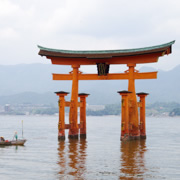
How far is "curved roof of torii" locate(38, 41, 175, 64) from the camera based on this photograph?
36.0m

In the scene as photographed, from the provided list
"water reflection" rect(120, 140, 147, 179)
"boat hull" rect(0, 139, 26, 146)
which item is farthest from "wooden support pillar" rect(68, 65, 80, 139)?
"water reflection" rect(120, 140, 147, 179)

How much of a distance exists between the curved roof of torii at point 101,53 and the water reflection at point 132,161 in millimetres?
8004

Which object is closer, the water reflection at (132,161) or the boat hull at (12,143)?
the water reflection at (132,161)

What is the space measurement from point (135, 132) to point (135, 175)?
16.6 metres

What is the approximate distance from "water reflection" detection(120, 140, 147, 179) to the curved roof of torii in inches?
315

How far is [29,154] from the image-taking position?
30.3 m

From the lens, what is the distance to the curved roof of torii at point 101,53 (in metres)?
36.0

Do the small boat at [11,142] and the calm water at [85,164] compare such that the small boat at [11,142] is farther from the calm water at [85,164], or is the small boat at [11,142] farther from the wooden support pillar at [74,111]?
the wooden support pillar at [74,111]

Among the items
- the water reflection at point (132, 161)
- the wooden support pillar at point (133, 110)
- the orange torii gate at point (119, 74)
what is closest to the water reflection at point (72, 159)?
the water reflection at point (132, 161)

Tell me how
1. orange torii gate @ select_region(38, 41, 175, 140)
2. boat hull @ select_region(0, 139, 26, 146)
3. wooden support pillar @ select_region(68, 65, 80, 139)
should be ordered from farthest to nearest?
1. wooden support pillar @ select_region(68, 65, 80, 139)
2. orange torii gate @ select_region(38, 41, 175, 140)
3. boat hull @ select_region(0, 139, 26, 146)

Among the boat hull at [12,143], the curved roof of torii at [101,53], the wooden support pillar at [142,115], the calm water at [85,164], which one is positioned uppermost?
the curved roof of torii at [101,53]

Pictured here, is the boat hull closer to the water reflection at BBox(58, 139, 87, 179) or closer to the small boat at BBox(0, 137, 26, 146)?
the small boat at BBox(0, 137, 26, 146)

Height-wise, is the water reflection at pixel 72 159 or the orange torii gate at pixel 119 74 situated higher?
the orange torii gate at pixel 119 74

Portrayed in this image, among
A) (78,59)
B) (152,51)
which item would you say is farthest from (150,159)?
(78,59)
